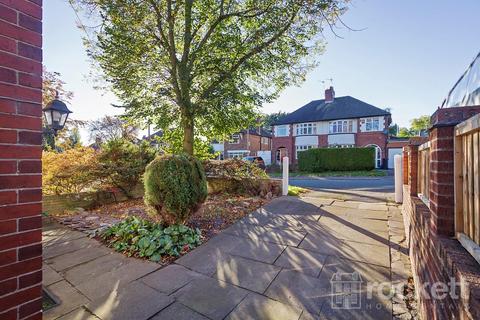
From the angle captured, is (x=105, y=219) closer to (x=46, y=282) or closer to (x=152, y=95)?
(x=46, y=282)

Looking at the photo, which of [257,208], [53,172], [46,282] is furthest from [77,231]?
[257,208]

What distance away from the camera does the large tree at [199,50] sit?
7523 millimetres

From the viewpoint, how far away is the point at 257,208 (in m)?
6.37

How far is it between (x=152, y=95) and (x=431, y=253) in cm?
926

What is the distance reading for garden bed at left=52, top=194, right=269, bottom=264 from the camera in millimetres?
4770

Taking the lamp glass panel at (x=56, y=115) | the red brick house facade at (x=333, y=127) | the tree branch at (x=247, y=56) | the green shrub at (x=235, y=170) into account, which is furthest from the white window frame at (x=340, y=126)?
the lamp glass panel at (x=56, y=115)

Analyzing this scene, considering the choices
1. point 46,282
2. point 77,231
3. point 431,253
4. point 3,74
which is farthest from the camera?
point 77,231

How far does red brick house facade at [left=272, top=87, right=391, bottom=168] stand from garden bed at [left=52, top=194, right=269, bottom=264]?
2032cm

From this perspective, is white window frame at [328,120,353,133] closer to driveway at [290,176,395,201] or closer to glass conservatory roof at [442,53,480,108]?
driveway at [290,176,395,201]

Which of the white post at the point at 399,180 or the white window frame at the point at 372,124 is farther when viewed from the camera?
the white window frame at the point at 372,124

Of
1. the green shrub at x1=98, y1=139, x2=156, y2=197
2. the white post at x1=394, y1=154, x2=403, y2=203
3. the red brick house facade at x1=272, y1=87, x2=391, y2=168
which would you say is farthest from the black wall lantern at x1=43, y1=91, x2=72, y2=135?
the red brick house facade at x1=272, y1=87, x2=391, y2=168

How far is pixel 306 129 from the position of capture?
2688 cm

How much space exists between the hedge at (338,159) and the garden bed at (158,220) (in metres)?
15.2

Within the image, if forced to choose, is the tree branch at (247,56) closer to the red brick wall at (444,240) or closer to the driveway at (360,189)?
the driveway at (360,189)
